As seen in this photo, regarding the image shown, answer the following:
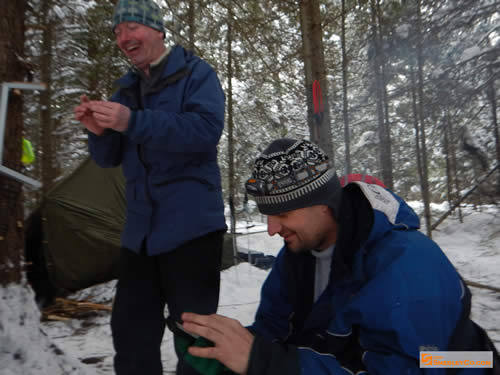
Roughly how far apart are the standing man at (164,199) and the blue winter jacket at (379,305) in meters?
0.55

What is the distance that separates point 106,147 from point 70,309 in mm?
3464

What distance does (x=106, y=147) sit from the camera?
180cm

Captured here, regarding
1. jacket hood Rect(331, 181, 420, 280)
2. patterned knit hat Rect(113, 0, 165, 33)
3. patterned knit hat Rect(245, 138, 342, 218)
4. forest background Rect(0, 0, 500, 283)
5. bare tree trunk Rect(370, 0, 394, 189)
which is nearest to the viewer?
jacket hood Rect(331, 181, 420, 280)

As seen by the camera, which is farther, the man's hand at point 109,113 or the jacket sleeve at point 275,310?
the jacket sleeve at point 275,310

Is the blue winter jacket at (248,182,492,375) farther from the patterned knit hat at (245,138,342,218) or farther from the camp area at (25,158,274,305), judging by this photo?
the camp area at (25,158,274,305)

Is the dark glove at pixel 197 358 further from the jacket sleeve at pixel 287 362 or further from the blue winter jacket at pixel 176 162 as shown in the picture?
the blue winter jacket at pixel 176 162

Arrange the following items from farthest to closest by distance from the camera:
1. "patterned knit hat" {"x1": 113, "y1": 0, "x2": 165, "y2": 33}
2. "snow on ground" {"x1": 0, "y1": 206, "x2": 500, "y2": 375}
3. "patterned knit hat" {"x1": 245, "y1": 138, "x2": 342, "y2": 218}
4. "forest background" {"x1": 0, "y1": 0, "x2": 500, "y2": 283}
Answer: "forest background" {"x1": 0, "y1": 0, "x2": 500, "y2": 283} < "snow on ground" {"x1": 0, "y1": 206, "x2": 500, "y2": 375} < "patterned knit hat" {"x1": 113, "y1": 0, "x2": 165, "y2": 33} < "patterned knit hat" {"x1": 245, "y1": 138, "x2": 342, "y2": 218}

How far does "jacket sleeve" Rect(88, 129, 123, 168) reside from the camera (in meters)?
1.77

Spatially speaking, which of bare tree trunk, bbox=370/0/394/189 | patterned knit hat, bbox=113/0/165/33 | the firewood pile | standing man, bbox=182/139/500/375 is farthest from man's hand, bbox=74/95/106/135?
bare tree trunk, bbox=370/0/394/189

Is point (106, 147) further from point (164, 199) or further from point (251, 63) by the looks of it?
point (251, 63)

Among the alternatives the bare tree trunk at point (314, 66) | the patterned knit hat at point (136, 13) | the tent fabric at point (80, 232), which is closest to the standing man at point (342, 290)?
the patterned knit hat at point (136, 13)

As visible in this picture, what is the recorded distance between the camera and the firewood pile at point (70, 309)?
4.29 metres

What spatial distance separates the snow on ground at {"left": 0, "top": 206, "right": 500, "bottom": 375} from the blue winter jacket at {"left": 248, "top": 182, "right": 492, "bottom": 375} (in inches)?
61.5

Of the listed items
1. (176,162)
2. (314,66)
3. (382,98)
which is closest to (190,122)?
(176,162)
